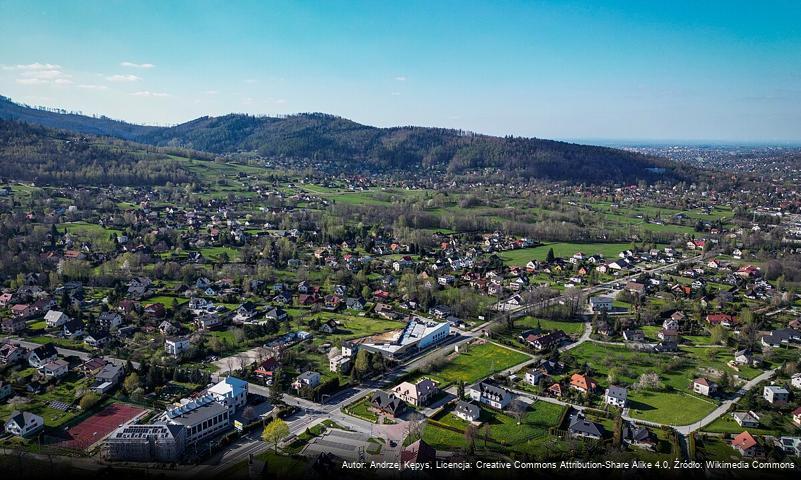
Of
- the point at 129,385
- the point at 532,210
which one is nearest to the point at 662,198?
the point at 532,210

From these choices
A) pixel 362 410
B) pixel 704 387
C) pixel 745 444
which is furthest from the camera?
pixel 704 387

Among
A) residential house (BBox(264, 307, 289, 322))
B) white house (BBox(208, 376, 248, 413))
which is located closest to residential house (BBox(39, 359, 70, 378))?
white house (BBox(208, 376, 248, 413))

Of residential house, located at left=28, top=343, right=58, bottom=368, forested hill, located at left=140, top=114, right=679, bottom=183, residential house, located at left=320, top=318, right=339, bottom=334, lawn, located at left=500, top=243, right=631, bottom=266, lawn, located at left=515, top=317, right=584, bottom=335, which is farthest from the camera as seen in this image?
forested hill, located at left=140, top=114, right=679, bottom=183

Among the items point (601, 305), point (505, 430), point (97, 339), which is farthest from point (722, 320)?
point (97, 339)

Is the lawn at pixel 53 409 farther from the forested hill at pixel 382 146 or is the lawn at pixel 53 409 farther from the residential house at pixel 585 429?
the forested hill at pixel 382 146

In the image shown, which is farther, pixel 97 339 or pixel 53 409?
pixel 97 339

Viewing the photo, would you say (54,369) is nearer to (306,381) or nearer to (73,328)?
(73,328)

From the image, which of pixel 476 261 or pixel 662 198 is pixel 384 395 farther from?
pixel 662 198

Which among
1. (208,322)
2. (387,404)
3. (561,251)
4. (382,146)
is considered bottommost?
(387,404)

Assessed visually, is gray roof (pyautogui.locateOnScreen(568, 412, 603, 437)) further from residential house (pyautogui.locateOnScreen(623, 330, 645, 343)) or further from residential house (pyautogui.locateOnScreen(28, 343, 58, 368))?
residential house (pyautogui.locateOnScreen(28, 343, 58, 368))
